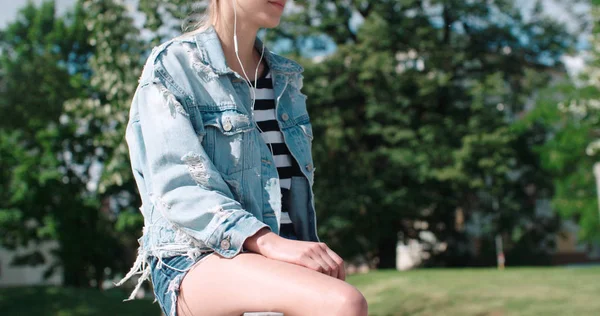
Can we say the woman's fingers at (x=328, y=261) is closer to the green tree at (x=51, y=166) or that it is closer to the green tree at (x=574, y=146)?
the green tree at (x=51, y=166)

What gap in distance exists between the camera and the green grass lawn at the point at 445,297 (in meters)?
10.2

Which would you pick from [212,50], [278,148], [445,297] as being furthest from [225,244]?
[445,297]

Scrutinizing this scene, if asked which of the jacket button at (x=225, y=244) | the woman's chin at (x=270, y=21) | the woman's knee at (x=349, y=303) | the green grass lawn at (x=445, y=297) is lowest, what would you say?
the green grass lawn at (x=445, y=297)

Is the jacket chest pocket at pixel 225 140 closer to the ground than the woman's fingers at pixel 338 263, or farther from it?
farther from it

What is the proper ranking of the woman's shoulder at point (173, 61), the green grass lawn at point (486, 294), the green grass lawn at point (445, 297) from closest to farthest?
1. the woman's shoulder at point (173, 61)
2. the green grass lawn at point (486, 294)
3. the green grass lawn at point (445, 297)

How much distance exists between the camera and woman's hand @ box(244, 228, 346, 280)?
150 centimetres

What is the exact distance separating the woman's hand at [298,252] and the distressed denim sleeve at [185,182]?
0.03 metres

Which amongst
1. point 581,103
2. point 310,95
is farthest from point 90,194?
point 581,103

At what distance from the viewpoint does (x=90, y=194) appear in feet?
79.5

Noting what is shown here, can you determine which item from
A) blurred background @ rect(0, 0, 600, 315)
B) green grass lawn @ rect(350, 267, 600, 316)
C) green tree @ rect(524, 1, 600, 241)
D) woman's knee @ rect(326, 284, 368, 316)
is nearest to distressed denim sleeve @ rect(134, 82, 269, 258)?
woman's knee @ rect(326, 284, 368, 316)

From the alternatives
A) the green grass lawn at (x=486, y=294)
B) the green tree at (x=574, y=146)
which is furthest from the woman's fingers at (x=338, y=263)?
the green tree at (x=574, y=146)

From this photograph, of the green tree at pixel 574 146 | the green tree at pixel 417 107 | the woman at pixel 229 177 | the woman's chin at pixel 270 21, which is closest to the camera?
the woman at pixel 229 177

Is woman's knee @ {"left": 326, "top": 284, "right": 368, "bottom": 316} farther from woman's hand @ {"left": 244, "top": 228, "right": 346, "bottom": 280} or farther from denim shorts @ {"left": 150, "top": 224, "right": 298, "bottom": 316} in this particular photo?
denim shorts @ {"left": 150, "top": 224, "right": 298, "bottom": 316}

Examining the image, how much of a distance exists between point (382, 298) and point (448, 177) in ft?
36.2
